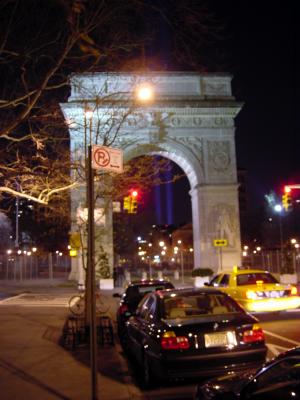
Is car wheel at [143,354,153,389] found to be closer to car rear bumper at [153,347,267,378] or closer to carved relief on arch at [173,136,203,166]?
car rear bumper at [153,347,267,378]

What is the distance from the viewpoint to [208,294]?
862 cm

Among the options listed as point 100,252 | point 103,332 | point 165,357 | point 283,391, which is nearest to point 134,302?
point 103,332

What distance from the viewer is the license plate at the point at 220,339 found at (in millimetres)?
7355

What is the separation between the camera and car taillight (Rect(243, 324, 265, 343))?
24.7 ft

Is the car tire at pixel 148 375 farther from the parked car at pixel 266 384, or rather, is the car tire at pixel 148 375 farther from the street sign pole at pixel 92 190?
the parked car at pixel 266 384

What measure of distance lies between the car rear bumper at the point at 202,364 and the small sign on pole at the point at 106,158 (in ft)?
8.82

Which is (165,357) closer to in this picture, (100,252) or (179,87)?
(100,252)

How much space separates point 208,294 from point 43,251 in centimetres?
5304

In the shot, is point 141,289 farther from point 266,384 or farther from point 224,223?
point 224,223

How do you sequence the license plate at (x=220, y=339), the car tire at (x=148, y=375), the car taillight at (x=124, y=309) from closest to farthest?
the license plate at (x=220, y=339) → the car tire at (x=148, y=375) → the car taillight at (x=124, y=309)

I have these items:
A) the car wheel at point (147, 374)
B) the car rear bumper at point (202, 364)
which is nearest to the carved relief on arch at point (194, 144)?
the car wheel at point (147, 374)

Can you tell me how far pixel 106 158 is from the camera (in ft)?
23.5

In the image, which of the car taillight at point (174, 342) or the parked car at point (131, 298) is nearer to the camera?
the car taillight at point (174, 342)

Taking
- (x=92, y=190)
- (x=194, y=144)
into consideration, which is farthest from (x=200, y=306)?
(x=194, y=144)
